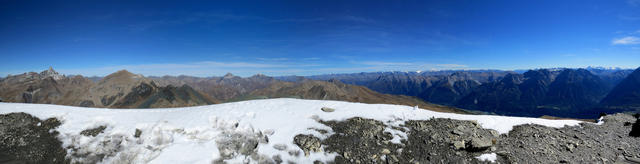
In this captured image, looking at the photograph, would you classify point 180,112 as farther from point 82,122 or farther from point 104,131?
point 82,122

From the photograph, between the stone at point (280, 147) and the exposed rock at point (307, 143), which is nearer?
the exposed rock at point (307, 143)

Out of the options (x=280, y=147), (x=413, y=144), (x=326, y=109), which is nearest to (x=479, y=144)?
(x=413, y=144)

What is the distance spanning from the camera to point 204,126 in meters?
13.7

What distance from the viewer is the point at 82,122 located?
14.2m

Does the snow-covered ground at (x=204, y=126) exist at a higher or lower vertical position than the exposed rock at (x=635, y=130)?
higher

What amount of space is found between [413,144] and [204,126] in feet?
38.7

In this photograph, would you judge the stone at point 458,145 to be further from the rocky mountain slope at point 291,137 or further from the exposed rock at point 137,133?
the exposed rock at point 137,133

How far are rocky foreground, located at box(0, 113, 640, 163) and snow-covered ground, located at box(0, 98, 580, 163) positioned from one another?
0.37 m

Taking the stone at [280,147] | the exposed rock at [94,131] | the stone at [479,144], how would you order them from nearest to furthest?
the stone at [280,147], the stone at [479,144], the exposed rock at [94,131]

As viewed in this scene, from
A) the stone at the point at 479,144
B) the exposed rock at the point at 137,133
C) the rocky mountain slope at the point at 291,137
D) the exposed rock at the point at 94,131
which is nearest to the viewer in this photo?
the rocky mountain slope at the point at 291,137

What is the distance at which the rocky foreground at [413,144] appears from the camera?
1154cm

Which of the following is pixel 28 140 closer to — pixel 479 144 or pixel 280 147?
pixel 280 147

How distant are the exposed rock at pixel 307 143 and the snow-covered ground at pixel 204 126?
0.81ft

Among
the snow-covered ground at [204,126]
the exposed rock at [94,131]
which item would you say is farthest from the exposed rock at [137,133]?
the exposed rock at [94,131]
